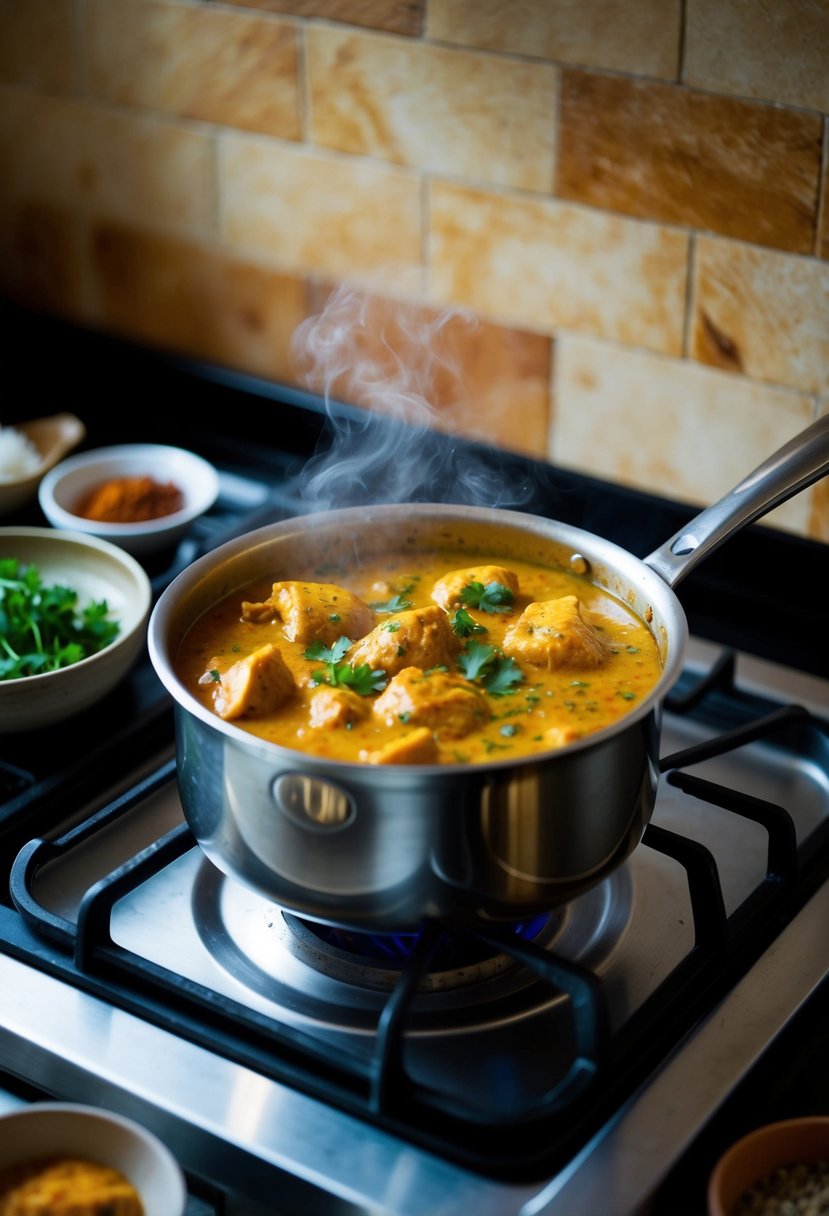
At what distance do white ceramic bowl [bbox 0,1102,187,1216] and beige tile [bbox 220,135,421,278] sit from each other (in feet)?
3.74

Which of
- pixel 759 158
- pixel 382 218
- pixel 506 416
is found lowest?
pixel 506 416

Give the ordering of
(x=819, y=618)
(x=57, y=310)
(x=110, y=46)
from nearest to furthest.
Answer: (x=819, y=618) < (x=110, y=46) < (x=57, y=310)

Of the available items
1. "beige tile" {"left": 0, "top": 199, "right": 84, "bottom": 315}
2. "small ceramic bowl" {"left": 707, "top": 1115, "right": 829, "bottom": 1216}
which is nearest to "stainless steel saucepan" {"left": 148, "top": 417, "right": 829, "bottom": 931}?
"small ceramic bowl" {"left": 707, "top": 1115, "right": 829, "bottom": 1216}

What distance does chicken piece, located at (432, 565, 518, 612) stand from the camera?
1.33m

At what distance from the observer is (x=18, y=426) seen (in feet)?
6.49

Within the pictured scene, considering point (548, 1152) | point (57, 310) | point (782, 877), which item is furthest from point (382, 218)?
point (548, 1152)

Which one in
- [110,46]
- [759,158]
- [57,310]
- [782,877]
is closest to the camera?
[782,877]

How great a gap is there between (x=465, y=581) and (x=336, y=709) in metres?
0.24

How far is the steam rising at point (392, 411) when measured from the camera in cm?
179

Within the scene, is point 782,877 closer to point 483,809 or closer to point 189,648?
point 483,809

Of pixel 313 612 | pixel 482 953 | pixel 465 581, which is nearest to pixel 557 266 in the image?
pixel 465 581

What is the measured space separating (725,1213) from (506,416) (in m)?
1.06

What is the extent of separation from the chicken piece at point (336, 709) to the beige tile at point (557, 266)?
2.21ft

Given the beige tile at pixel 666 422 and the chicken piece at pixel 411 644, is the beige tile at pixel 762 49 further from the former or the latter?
the chicken piece at pixel 411 644
